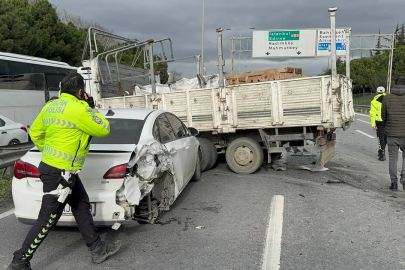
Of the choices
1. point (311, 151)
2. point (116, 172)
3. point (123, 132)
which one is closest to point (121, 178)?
point (116, 172)

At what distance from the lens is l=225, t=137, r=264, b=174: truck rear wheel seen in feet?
24.6

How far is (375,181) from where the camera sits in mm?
7000

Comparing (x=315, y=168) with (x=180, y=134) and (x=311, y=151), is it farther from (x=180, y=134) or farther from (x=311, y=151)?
(x=180, y=134)

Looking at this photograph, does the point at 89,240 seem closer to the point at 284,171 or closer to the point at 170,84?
A: the point at 284,171

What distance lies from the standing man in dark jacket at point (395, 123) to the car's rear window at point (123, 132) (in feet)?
13.5

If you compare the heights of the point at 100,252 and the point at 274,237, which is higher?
the point at 100,252

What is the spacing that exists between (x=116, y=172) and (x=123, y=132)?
100cm

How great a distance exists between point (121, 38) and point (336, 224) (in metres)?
9.12

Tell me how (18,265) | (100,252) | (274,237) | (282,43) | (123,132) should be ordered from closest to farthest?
1. (18,265)
2. (100,252)
3. (274,237)
4. (123,132)
5. (282,43)

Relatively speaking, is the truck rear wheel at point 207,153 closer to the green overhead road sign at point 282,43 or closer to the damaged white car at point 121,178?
the damaged white car at point 121,178

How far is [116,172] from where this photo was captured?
3906mm

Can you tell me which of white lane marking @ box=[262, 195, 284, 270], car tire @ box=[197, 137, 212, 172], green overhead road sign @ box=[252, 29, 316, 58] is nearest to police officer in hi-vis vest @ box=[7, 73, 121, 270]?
white lane marking @ box=[262, 195, 284, 270]

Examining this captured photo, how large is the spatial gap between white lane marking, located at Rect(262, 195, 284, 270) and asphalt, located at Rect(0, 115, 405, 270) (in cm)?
6

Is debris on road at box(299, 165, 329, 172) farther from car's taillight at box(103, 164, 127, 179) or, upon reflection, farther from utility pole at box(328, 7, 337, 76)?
car's taillight at box(103, 164, 127, 179)
